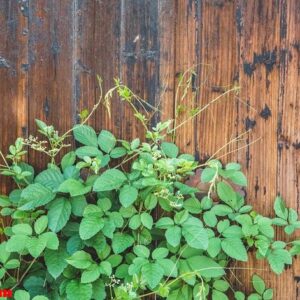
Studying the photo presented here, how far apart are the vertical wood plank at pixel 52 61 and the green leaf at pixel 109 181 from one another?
30cm

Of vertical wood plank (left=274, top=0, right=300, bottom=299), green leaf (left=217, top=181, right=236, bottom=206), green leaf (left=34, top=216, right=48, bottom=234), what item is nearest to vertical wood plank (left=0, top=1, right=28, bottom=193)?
green leaf (left=34, top=216, right=48, bottom=234)

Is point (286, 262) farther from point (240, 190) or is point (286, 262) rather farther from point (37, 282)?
point (37, 282)

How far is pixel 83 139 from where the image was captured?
5.69 feet

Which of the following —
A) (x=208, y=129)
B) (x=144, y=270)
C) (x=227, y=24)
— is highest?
(x=227, y=24)

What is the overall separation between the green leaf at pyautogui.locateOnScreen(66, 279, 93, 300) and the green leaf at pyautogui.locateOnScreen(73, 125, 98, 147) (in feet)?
1.57

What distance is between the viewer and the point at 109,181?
5.27 feet

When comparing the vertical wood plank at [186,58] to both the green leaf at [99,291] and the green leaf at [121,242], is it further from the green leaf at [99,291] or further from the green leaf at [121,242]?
the green leaf at [99,291]

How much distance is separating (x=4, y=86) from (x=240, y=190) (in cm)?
95

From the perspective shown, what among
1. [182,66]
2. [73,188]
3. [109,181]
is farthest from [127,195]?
[182,66]

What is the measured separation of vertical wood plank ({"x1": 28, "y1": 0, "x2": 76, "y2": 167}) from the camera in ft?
5.86

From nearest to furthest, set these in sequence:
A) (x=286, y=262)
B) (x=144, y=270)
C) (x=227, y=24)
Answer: (x=144, y=270) → (x=286, y=262) → (x=227, y=24)

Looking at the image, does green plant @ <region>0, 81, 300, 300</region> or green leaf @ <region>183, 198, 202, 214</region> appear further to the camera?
green leaf @ <region>183, 198, 202, 214</region>

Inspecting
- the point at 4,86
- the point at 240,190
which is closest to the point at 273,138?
the point at 240,190

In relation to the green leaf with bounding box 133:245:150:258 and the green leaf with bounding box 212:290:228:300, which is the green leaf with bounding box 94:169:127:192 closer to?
the green leaf with bounding box 133:245:150:258
